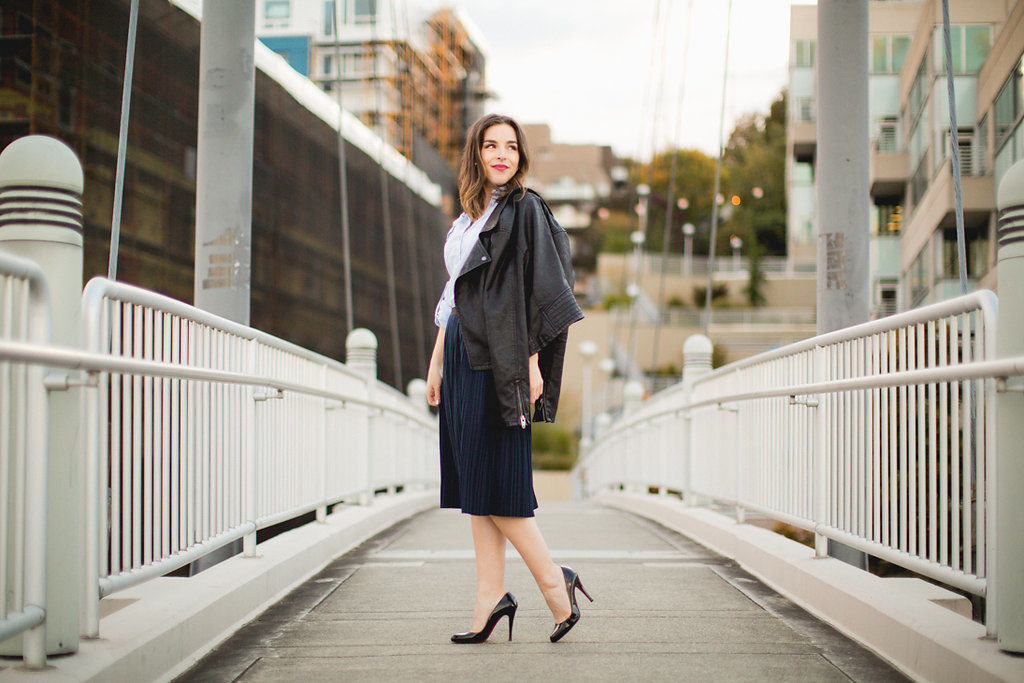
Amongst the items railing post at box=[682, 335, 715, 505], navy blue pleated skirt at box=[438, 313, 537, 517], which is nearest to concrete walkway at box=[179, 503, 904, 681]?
navy blue pleated skirt at box=[438, 313, 537, 517]

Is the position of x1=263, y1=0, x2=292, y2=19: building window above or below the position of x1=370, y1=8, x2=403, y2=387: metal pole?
above

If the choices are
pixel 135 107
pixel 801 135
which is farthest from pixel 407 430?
pixel 801 135

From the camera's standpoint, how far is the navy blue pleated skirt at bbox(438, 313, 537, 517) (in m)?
3.25

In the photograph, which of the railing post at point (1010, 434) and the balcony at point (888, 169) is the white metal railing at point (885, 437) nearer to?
the railing post at point (1010, 434)

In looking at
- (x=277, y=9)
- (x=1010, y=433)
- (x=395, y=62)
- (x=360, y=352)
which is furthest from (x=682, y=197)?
(x=1010, y=433)

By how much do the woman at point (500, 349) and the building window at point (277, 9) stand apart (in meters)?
13.3

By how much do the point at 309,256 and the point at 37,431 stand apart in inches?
654

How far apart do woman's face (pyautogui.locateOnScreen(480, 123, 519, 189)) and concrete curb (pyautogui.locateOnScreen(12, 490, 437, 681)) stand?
5.08ft

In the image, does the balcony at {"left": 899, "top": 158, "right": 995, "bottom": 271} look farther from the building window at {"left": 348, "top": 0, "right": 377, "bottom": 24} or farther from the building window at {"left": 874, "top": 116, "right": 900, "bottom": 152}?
the building window at {"left": 348, "top": 0, "right": 377, "bottom": 24}

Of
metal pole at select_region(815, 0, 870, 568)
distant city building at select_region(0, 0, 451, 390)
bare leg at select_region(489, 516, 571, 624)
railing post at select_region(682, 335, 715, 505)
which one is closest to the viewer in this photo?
bare leg at select_region(489, 516, 571, 624)

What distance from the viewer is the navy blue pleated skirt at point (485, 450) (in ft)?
10.6

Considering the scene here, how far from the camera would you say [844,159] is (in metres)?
5.18

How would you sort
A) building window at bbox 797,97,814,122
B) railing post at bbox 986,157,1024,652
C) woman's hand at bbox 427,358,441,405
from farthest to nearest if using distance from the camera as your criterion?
building window at bbox 797,97,814,122 → woman's hand at bbox 427,358,441,405 → railing post at bbox 986,157,1024,652

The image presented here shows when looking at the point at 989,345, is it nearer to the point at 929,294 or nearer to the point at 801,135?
the point at 929,294
